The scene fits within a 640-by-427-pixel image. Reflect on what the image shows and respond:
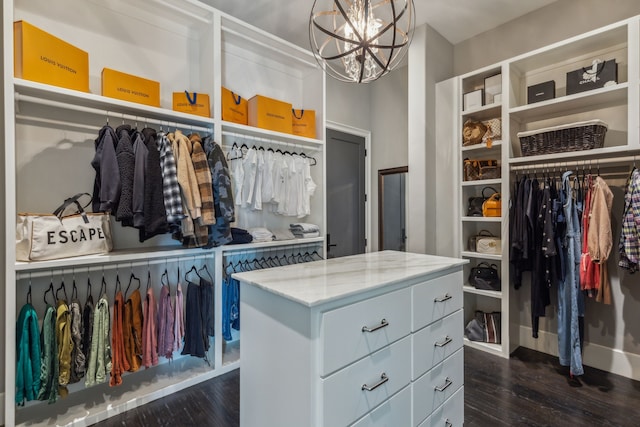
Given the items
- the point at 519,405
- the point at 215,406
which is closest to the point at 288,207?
the point at 215,406

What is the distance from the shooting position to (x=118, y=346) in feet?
6.84

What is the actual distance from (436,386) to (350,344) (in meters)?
0.73

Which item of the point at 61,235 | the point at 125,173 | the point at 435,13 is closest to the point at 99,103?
the point at 125,173

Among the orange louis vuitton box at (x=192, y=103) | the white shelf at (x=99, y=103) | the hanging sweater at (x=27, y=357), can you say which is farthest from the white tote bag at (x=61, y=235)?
the orange louis vuitton box at (x=192, y=103)

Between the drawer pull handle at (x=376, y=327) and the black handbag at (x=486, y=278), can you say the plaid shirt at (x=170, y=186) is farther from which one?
the black handbag at (x=486, y=278)

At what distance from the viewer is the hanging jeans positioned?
2.41m

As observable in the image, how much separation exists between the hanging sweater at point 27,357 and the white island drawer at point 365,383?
5.68 ft

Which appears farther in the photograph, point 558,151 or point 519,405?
point 558,151

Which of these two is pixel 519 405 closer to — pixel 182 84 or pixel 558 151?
pixel 558 151

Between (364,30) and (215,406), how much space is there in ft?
7.80

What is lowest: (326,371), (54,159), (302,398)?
(302,398)

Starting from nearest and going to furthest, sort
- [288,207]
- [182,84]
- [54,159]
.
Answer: [54,159]
[182,84]
[288,207]

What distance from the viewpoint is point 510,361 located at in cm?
275

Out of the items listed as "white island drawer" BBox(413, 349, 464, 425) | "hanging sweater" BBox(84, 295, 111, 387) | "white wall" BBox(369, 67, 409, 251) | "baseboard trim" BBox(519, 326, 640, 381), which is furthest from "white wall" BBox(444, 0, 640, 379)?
"hanging sweater" BBox(84, 295, 111, 387)
